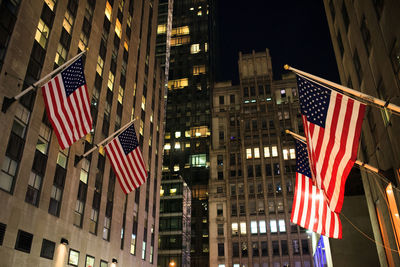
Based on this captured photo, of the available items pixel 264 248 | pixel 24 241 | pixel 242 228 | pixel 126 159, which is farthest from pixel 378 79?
pixel 242 228

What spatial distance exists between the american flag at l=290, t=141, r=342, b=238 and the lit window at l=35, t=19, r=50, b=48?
71.6ft

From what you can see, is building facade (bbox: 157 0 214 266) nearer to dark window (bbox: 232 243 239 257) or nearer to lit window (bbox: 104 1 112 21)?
dark window (bbox: 232 243 239 257)

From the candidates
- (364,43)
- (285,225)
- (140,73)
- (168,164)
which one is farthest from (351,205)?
(168,164)

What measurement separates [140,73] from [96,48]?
13679 mm

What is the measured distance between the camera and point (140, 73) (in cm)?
5262

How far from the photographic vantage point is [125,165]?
30.2 m

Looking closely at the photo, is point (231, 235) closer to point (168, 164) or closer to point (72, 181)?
point (168, 164)

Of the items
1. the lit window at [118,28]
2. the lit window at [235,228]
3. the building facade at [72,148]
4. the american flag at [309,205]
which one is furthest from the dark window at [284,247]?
the american flag at [309,205]

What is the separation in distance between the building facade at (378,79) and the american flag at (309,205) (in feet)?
10.1

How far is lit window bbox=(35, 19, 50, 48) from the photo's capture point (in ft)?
97.3

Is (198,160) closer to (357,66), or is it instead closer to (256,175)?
(256,175)

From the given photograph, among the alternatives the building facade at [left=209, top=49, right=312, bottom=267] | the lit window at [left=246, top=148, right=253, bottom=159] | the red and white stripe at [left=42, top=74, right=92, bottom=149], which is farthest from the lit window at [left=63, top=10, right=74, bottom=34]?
the lit window at [left=246, top=148, right=253, bottom=159]

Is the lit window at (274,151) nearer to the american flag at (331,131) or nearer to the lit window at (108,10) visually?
the lit window at (108,10)

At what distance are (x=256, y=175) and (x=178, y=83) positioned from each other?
4732 cm
